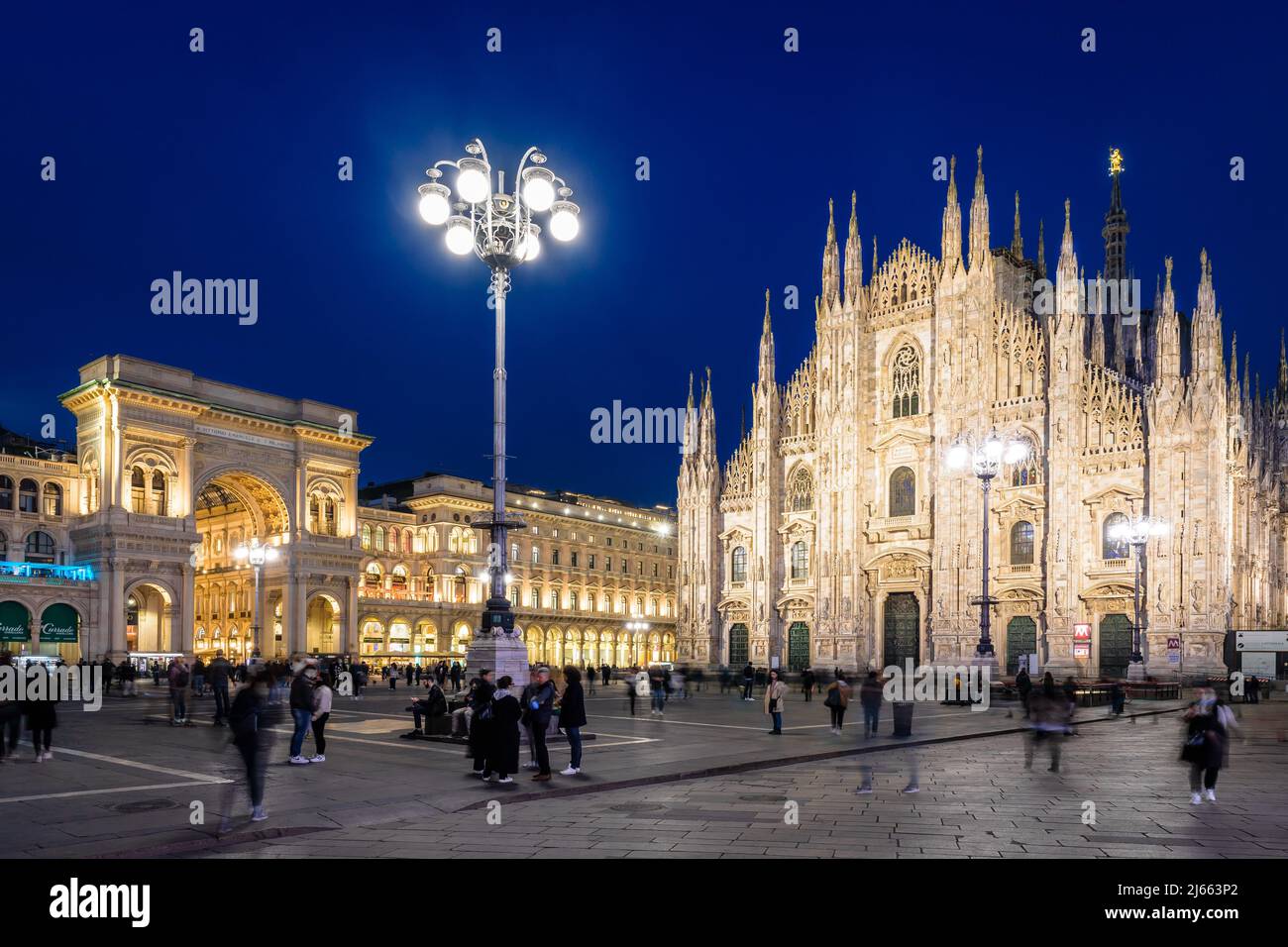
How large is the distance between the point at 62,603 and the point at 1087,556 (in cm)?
5091

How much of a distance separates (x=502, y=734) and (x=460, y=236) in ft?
32.4

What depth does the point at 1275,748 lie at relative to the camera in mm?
20094

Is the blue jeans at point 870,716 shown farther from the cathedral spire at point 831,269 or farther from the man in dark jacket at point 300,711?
the cathedral spire at point 831,269

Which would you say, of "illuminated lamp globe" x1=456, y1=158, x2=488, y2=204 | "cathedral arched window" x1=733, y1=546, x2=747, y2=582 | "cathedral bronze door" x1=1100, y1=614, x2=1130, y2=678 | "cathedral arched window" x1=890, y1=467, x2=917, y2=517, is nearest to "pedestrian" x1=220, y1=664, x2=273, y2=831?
"illuminated lamp globe" x1=456, y1=158, x2=488, y2=204

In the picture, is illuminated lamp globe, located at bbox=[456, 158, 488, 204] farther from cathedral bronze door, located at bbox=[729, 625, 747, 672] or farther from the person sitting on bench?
cathedral bronze door, located at bbox=[729, 625, 747, 672]

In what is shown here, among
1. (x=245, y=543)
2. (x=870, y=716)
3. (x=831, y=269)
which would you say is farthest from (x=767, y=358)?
(x=870, y=716)

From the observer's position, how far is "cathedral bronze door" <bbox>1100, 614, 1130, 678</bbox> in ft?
149

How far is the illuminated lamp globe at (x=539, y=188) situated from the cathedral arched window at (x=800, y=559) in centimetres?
4130

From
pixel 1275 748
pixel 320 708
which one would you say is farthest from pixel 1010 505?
pixel 320 708
